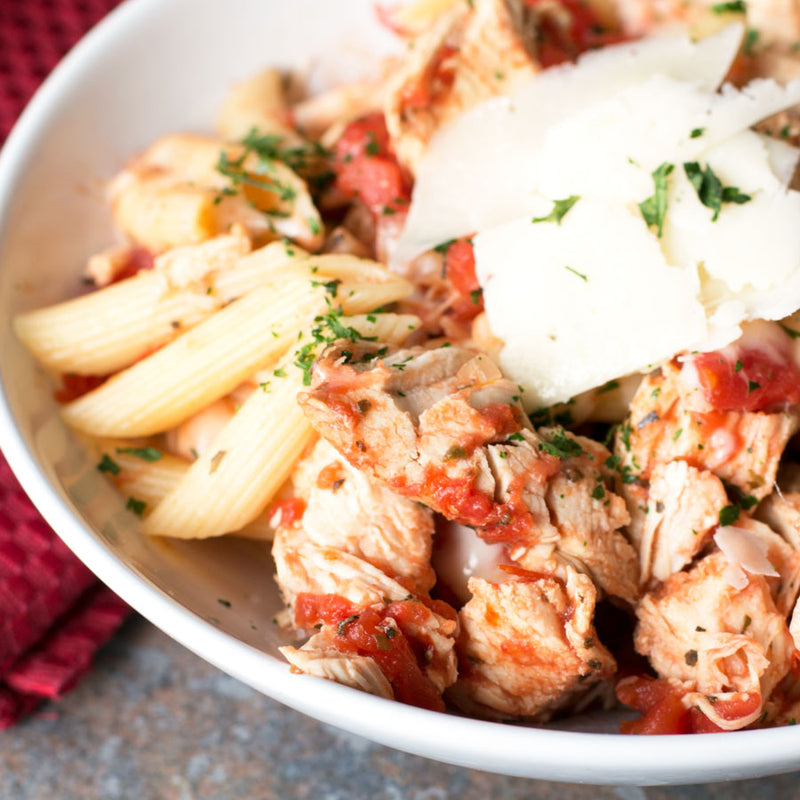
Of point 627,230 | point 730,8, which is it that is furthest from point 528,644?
point 730,8

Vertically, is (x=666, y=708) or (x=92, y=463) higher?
(x=92, y=463)

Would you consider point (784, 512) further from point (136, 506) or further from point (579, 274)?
point (136, 506)

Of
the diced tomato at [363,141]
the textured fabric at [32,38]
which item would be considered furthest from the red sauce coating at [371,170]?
the textured fabric at [32,38]

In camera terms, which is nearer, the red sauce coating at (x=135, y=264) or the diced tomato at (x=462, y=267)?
the diced tomato at (x=462, y=267)

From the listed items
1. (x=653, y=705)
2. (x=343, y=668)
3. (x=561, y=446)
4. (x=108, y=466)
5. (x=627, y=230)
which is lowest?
(x=653, y=705)

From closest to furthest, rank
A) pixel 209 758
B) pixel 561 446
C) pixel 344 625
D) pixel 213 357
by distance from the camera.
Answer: pixel 344 625 → pixel 561 446 → pixel 213 357 → pixel 209 758

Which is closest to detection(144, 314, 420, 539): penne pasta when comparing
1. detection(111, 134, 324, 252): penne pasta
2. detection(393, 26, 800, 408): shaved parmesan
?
detection(393, 26, 800, 408): shaved parmesan

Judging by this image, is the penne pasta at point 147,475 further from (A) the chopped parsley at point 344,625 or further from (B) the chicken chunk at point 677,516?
(B) the chicken chunk at point 677,516

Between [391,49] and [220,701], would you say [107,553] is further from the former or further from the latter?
[391,49]
